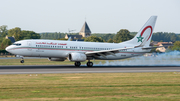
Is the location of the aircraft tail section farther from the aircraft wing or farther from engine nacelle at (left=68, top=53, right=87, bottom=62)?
engine nacelle at (left=68, top=53, right=87, bottom=62)

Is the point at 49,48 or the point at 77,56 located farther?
the point at 77,56

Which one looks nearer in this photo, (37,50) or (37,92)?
(37,92)

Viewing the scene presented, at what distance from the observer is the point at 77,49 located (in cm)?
4275

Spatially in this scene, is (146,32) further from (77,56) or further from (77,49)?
(77,56)

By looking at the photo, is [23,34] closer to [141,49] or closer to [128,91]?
[141,49]

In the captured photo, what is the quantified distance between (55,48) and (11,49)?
21.7ft

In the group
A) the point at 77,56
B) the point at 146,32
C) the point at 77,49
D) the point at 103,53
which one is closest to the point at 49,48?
the point at 77,56

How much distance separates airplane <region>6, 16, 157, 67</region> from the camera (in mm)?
40000

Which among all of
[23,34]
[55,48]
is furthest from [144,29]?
[23,34]

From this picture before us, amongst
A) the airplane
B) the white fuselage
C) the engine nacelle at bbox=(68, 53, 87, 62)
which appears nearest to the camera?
the white fuselage

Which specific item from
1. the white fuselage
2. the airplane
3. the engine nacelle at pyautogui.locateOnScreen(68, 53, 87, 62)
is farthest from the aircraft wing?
the engine nacelle at pyautogui.locateOnScreen(68, 53, 87, 62)

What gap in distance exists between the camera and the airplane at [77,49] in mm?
40000

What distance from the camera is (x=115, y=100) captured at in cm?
1404

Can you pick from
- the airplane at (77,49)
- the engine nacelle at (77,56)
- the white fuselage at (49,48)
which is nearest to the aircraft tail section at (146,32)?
the airplane at (77,49)
